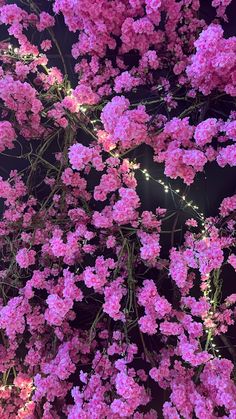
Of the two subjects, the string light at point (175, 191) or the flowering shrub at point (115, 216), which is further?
the string light at point (175, 191)

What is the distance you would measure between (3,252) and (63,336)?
81 centimetres

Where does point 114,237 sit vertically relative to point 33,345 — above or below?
above

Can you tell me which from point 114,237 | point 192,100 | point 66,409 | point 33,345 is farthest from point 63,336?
point 192,100

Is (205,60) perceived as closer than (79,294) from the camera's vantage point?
Yes

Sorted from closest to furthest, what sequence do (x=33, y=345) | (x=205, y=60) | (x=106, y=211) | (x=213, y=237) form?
(x=205, y=60) → (x=213, y=237) → (x=106, y=211) → (x=33, y=345)

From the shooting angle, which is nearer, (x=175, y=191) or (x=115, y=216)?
(x=115, y=216)

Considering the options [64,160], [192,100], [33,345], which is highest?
[192,100]

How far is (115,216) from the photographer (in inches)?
100

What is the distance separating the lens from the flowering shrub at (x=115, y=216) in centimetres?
253

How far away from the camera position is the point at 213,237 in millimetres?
2633

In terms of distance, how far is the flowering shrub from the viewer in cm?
253

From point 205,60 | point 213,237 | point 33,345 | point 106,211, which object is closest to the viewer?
point 205,60

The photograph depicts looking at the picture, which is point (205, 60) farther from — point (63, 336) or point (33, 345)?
point (33, 345)

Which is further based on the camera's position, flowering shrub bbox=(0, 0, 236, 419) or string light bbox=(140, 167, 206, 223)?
string light bbox=(140, 167, 206, 223)
